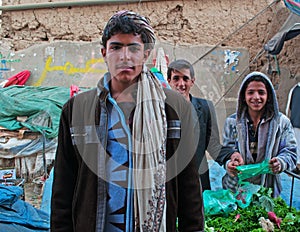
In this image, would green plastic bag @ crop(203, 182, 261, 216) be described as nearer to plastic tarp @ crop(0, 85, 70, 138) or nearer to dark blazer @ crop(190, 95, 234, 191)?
dark blazer @ crop(190, 95, 234, 191)

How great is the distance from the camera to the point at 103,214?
134 cm

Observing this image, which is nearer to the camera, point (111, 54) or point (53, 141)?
point (111, 54)

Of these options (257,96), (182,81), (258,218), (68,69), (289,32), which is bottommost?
(258,218)

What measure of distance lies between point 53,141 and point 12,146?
0.62 metres

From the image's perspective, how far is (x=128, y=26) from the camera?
1.35 metres

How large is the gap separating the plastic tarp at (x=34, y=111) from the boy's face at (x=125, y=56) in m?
4.48

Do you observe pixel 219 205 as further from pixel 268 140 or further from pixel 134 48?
pixel 134 48

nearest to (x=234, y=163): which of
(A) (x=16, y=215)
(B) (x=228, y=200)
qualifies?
(B) (x=228, y=200)

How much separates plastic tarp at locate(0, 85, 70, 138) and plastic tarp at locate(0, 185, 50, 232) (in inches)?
96.5

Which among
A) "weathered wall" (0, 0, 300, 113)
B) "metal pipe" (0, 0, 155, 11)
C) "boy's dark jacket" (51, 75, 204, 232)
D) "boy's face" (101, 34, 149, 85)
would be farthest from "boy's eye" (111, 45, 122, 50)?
"metal pipe" (0, 0, 155, 11)

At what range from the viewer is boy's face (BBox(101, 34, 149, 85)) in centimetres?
136

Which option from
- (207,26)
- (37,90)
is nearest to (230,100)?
(207,26)

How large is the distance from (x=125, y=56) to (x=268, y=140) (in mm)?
1637

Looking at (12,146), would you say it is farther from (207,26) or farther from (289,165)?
(289,165)
